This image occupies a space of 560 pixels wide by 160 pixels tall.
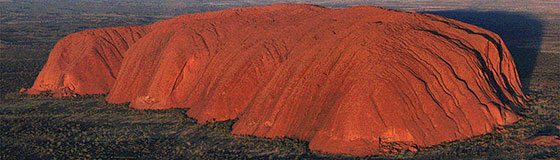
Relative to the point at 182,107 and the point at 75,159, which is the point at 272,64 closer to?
the point at 182,107

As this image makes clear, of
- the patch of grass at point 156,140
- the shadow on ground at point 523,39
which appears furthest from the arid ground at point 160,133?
the shadow on ground at point 523,39

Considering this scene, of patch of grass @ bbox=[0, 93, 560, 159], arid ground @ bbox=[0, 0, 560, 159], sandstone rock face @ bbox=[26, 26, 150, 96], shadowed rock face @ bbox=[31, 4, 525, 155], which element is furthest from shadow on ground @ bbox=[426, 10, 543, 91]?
sandstone rock face @ bbox=[26, 26, 150, 96]

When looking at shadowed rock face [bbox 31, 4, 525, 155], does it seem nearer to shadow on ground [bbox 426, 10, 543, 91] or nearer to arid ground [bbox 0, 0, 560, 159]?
arid ground [bbox 0, 0, 560, 159]

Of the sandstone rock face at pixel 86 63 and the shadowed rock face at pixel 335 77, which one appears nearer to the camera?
the shadowed rock face at pixel 335 77

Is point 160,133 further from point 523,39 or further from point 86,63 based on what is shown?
point 523,39

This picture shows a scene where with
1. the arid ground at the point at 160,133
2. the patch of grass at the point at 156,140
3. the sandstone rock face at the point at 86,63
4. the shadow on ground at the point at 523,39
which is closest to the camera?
the patch of grass at the point at 156,140

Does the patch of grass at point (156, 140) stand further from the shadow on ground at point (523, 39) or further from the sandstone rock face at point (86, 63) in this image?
the shadow on ground at point (523, 39)

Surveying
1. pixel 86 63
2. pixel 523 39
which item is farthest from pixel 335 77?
pixel 523 39

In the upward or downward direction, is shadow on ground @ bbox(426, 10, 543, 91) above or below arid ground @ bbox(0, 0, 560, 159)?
above

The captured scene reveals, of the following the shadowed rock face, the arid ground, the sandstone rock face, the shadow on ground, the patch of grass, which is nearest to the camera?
the patch of grass
